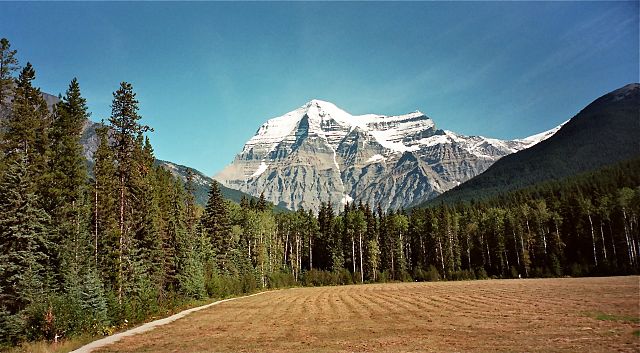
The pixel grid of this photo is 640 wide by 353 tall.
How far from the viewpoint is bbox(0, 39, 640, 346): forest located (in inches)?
1024

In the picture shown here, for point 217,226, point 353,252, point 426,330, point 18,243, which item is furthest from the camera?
point 353,252

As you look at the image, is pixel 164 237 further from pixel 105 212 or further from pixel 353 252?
pixel 353 252

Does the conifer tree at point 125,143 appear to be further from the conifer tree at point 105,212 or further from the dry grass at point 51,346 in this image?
the dry grass at point 51,346

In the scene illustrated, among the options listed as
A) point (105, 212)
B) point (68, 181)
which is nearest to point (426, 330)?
point (68, 181)

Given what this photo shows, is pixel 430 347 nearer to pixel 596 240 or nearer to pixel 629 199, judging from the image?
pixel 629 199

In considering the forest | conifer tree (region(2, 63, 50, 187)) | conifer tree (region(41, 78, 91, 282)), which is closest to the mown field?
the forest

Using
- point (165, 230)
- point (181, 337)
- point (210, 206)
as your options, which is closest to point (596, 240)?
point (210, 206)

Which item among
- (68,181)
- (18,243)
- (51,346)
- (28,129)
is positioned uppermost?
(28,129)

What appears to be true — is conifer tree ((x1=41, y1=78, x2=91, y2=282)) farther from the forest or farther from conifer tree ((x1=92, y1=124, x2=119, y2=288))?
conifer tree ((x1=92, y1=124, x2=119, y2=288))

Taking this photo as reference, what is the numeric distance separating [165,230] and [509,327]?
41059 millimetres

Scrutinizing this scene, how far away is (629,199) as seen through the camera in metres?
76.2

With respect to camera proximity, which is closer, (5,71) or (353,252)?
(5,71)

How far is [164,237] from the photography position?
4859 centimetres

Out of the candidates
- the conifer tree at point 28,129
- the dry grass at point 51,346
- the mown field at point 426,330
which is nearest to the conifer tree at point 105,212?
the conifer tree at point 28,129
